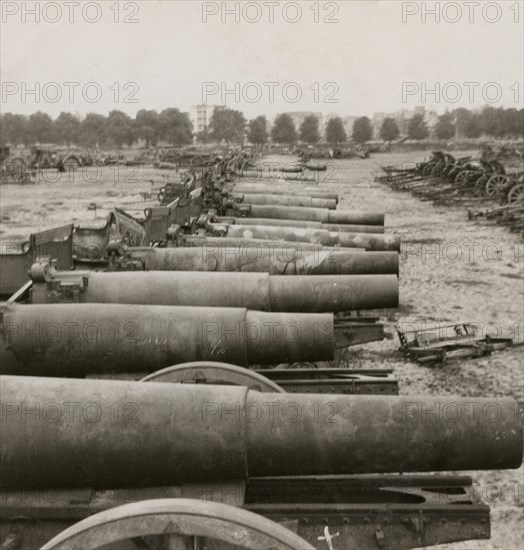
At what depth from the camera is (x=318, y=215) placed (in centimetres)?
1448

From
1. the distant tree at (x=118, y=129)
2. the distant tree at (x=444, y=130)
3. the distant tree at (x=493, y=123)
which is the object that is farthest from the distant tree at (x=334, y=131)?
the distant tree at (x=118, y=129)

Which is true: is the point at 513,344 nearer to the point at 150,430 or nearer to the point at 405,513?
the point at 405,513

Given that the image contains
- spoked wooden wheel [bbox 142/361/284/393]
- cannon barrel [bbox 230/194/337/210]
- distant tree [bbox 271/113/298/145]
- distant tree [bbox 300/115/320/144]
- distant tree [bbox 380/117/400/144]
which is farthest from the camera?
distant tree [bbox 300/115/320/144]

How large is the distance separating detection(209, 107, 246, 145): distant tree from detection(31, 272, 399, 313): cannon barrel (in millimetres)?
86102

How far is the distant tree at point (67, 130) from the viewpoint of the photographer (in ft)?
315

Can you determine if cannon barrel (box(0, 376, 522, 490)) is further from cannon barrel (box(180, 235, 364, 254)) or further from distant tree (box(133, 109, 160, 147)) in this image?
distant tree (box(133, 109, 160, 147))

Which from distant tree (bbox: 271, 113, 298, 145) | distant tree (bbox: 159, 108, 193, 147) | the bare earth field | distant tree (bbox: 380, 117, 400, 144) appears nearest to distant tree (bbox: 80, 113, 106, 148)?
distant tree (bbox: 159, 108, 193, 147)

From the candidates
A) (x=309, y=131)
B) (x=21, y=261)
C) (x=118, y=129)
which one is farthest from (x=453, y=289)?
(x=309, y=131)

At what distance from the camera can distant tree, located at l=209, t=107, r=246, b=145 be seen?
301ft

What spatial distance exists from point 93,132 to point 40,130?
29.0ft

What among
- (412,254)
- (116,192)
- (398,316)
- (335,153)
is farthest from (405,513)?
(335,153)

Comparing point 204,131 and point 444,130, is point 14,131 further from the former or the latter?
point 444,130

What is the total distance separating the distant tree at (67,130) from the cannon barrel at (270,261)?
3661 inches

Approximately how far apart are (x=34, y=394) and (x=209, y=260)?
15.1 ft
